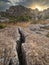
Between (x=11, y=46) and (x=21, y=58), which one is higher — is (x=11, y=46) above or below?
above

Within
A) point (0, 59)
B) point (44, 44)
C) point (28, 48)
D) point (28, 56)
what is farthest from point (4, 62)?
point (44, 44)

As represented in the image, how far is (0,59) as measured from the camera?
8.49 m

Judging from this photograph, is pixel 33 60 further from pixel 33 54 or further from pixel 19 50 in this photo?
pixel 19 50

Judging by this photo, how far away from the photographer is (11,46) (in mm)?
9984

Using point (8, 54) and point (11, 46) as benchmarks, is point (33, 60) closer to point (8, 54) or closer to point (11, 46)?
point (8, 54)

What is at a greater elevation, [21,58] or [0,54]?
[0,54]

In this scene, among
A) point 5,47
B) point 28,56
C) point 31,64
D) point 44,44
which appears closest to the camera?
point 31,64

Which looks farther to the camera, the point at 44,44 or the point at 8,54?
the point at 44,44

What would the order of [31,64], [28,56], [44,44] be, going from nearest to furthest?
[31,64] < [28,56] < [44,44]

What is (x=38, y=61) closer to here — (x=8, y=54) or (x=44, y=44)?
(x=8, y=54)

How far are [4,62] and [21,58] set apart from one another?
69.8 inches

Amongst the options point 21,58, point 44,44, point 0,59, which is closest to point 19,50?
point 21,58

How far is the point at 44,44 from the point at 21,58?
78.4 inches

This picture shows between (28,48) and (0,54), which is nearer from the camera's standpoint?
(0,54)
